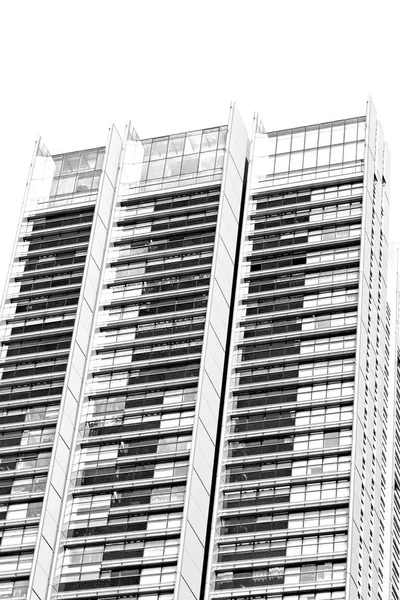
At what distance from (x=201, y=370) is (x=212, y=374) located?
5.82ft

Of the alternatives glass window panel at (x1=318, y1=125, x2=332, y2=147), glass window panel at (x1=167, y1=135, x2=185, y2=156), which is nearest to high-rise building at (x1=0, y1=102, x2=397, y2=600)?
glass window panel at (x1=167, y1=135, x2=185, y2=156)

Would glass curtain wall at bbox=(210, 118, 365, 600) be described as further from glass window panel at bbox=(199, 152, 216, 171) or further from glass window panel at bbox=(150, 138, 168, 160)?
glass window panel at bbox=(150, 138, 168, 160)

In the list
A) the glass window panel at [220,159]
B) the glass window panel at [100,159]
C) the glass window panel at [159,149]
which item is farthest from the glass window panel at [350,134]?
the glass window panel at [100,159]

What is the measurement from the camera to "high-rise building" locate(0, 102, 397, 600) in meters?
114

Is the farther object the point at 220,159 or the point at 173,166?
the point at 173,166

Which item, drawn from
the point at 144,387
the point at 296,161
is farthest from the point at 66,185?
the point at 144,387

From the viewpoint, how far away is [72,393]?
12669cm

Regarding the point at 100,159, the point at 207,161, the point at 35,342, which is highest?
the point at 100,159

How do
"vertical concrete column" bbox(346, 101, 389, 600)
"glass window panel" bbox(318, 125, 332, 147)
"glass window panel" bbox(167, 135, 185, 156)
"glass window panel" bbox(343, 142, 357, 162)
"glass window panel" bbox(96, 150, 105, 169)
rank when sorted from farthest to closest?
"glass window panel" bbox(96, 150, 105, 169), "glass window panel" bbox(167, 135, 185, 156), "glass window panel" bbox(318, 125, 332, 147), "glass window panel" bbox(343, 142, 357, 162), "vertical concrete column" bbox(346, 101, 389, 600)

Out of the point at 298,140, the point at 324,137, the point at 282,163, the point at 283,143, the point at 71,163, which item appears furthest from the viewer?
the point at 71,163

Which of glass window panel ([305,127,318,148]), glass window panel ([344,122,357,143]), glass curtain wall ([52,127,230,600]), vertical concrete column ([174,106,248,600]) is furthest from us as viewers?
glass window panel ([305,127,318,148])

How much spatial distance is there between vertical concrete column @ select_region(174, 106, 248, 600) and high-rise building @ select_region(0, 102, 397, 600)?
0.76 feet

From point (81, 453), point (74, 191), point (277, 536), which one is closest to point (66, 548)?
point (81, 453)

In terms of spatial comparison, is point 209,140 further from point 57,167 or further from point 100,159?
point 57,167
